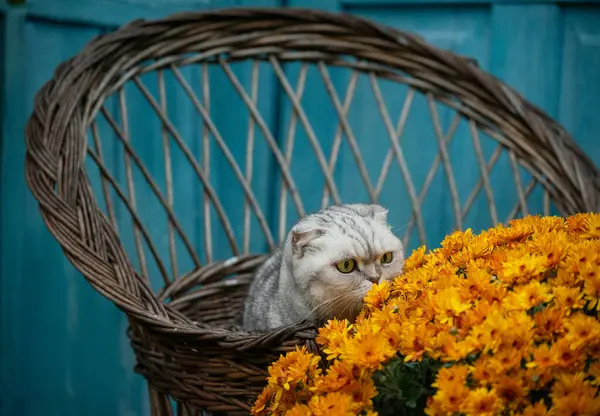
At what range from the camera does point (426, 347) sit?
2.77ft

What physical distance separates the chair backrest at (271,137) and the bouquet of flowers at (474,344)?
0.55 meters

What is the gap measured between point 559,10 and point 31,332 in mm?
1616

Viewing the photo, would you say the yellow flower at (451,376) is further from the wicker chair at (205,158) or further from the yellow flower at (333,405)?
the wicker chair at (205,158)

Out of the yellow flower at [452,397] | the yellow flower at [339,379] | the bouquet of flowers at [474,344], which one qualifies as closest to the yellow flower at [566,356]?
the bouquet of flowers at [474,344]

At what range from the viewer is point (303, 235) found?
133 centimetres

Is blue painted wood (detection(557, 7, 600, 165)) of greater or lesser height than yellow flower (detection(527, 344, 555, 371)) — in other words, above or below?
above

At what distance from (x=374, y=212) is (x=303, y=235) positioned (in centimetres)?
20

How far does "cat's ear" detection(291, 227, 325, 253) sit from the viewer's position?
1320mm

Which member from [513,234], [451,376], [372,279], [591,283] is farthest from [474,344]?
[372,279]

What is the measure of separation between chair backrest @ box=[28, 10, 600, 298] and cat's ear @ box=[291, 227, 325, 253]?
33 cm

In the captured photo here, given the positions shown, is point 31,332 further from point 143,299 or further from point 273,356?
point 273,356

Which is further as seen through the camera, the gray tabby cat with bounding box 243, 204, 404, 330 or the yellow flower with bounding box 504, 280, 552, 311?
the gray tabby cat with bounding box 243, 204, 404, 330

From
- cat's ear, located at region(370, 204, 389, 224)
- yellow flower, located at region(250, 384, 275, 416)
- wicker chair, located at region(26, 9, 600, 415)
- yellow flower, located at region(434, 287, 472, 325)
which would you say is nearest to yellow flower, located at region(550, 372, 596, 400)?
yellow flower, located at region(434, 287, 472, 325)

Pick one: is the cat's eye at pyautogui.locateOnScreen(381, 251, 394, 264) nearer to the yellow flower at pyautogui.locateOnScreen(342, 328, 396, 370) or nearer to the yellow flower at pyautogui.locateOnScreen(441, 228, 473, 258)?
the yellow flower at pyautogui.locateOnScreen(441, 228, 473, 258)
